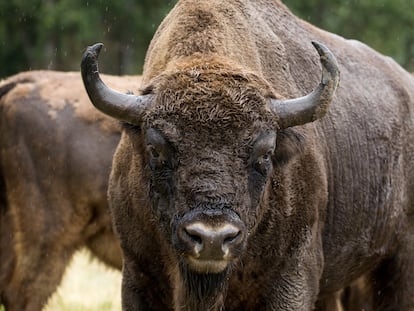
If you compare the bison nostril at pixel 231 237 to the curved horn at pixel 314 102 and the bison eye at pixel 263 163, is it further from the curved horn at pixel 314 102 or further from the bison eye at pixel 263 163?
the curved horn at pixel 314 102

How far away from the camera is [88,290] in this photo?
41.2ft

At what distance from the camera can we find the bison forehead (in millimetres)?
5781

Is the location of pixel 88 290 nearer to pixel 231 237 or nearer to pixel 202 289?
pixel 202 289

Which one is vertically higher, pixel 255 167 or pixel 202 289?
pixel 255 167

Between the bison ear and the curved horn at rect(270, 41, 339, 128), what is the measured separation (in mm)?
132

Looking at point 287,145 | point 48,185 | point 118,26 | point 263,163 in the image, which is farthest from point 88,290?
point 118,26

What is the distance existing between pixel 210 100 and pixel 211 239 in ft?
2.52

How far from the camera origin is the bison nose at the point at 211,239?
550 centimetres

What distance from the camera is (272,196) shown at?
21.1 ft

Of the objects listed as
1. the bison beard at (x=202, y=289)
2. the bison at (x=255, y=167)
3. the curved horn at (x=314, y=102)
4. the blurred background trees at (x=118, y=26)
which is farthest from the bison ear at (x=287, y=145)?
the blurred background trees at (x=118, y=26)

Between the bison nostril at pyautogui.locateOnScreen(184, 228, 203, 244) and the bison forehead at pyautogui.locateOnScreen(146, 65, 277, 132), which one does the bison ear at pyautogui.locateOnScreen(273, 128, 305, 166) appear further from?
the bison nostril at pyautogui.locateOnScreen(184, 228, 203, 244)

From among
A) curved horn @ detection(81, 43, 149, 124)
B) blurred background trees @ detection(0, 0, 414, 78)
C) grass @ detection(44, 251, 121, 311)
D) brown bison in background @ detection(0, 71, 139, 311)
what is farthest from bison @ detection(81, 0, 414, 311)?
blurred background trees @ detection(0, 0, 414, 78)

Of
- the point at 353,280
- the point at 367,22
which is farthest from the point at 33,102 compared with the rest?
the point at 367,22

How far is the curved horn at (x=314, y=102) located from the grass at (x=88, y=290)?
4545mm
